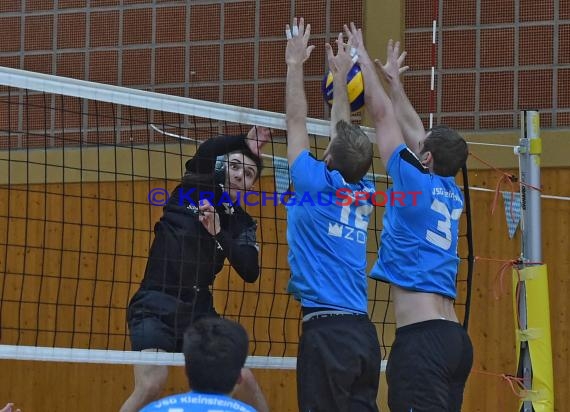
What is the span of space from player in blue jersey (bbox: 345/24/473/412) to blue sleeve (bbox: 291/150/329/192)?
17.6 inches

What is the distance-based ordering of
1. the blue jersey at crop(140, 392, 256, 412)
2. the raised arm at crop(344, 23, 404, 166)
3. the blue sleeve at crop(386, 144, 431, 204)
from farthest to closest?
1. the raised arm at crop(344, 23, 404, 166)
2. the blue sleeve at crop(386, 144, 431, 204)
3. the blue jersey at crop(140, 392, 256, 412)

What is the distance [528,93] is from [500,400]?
2.69 m

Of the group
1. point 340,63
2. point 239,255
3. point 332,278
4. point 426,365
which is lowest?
point 426,365

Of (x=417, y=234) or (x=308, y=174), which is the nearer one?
(x=308, y=174)

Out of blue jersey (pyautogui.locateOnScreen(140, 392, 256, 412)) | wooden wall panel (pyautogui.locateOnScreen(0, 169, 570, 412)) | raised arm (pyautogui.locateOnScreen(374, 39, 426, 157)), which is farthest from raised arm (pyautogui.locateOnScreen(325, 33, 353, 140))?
wooden wall panel (pyautogui.locateOnScreen(0, 169, 570, 412))

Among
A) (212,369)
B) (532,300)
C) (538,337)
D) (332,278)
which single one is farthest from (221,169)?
(212,369)

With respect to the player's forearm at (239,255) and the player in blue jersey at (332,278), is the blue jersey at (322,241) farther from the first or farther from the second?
the player's forearm at (239,255)

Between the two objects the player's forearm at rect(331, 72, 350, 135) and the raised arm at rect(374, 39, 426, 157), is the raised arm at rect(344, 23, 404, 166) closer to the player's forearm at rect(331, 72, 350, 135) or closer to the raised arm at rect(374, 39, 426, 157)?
the player's forearm at rect(331, 72, 350, 135)

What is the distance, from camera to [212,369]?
3363 mm

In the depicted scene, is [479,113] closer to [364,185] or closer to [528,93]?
[528,93]

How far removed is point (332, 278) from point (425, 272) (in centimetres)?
52

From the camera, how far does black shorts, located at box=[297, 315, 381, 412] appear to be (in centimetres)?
524

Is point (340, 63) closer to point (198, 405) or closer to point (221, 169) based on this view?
point (221, 169)

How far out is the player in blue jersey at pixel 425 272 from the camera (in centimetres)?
537
